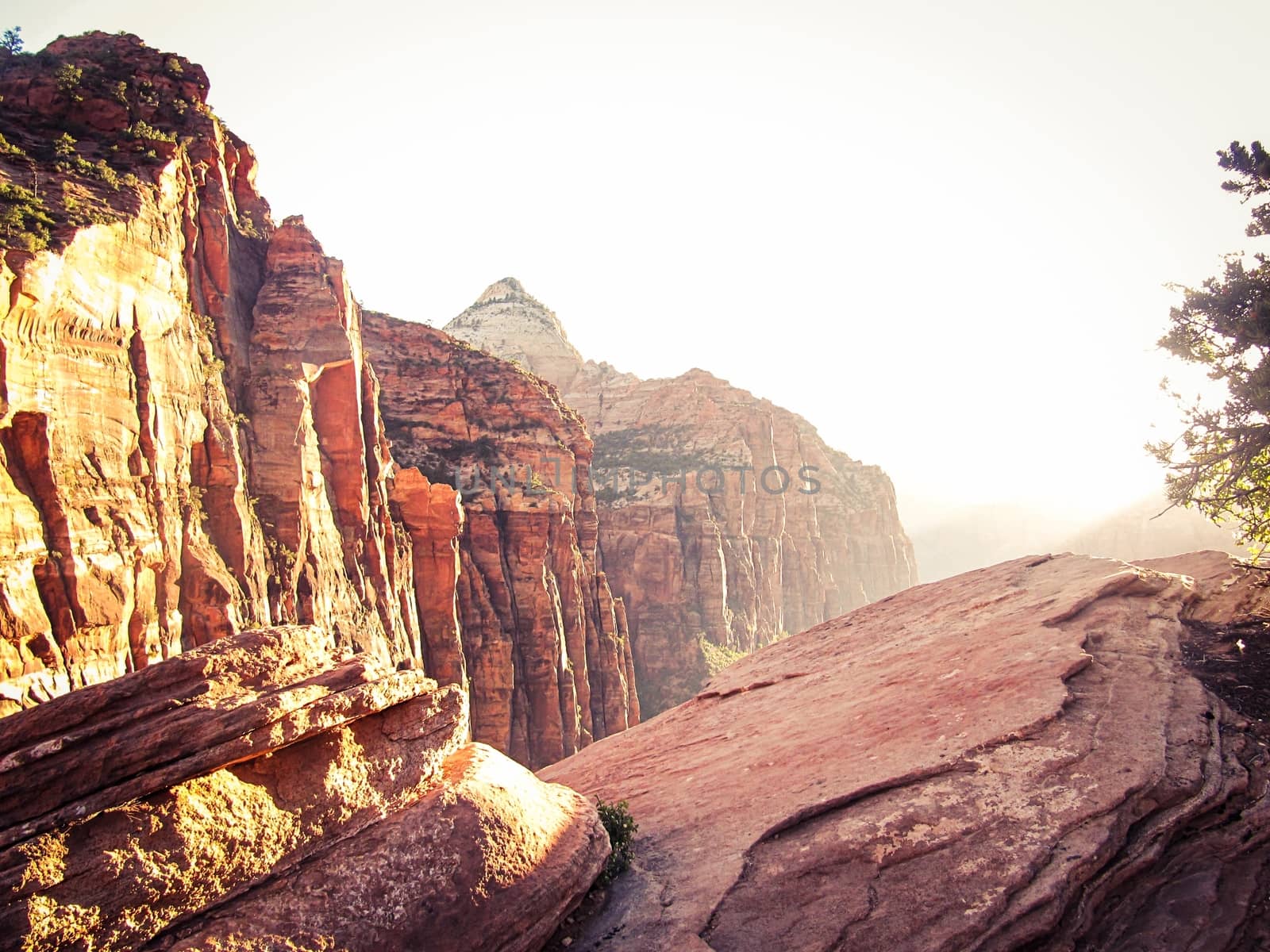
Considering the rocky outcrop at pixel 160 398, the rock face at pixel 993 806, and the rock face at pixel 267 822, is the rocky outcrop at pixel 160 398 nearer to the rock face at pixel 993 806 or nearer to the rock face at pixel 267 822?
the rock face at pixel 267 822

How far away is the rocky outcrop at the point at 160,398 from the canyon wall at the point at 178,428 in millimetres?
79

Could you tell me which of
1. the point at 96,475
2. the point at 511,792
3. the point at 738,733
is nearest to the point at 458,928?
the point at 511,792

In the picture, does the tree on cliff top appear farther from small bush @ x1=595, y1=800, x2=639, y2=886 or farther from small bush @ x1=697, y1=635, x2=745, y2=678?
small bush @ x1=697, y1=635, x2=745, y2=678

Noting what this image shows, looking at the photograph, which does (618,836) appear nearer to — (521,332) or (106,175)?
(106,175)

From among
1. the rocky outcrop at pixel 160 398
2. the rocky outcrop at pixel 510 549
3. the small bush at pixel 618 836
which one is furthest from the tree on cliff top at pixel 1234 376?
the rocky outcrop at pixel 510 549

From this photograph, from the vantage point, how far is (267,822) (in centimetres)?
848

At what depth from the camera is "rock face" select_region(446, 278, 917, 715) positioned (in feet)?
262

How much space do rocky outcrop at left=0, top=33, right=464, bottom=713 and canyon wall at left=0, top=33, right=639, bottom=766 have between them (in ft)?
0.26

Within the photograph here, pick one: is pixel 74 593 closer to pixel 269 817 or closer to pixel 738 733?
pixel 269 817

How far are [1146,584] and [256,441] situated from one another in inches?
1175

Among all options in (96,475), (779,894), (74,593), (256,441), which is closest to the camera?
(779,894)

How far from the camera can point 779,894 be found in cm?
937

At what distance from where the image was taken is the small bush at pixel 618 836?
10.6m

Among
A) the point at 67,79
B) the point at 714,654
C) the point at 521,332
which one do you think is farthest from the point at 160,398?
the point at 521,332
